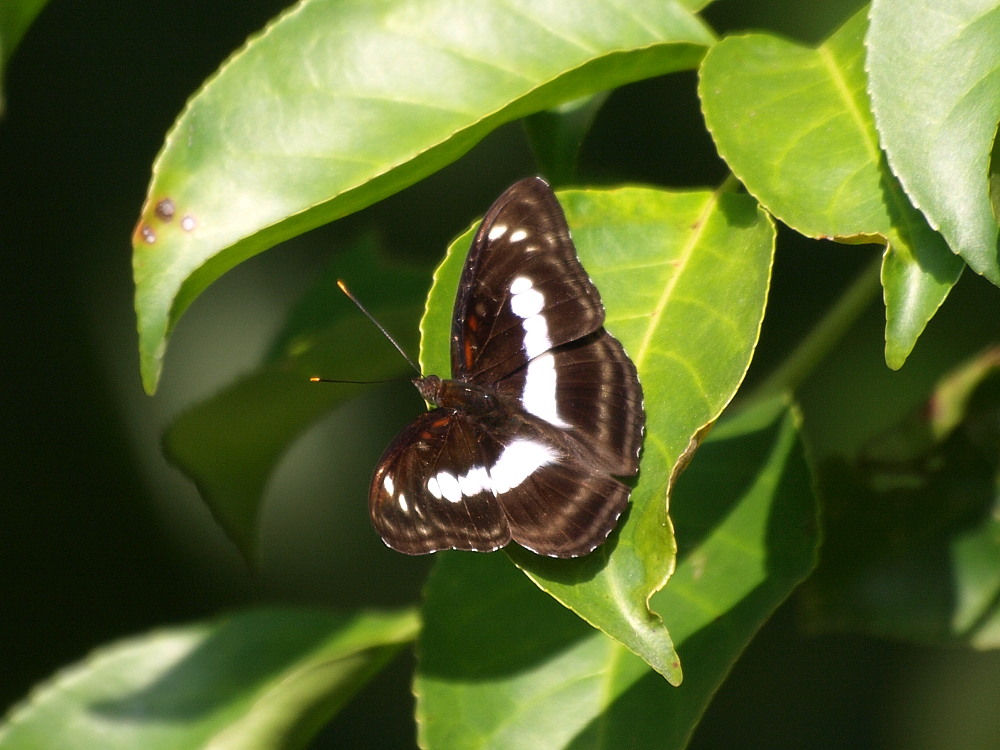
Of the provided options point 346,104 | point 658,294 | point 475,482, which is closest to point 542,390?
point 475,482

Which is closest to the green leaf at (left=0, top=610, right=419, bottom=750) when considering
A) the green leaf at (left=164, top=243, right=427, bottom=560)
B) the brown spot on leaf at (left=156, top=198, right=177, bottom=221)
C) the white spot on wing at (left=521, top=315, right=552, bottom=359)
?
the green leaf at (left=164, top=243, right=427, bottom=560)

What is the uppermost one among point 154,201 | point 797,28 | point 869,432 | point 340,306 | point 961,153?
point 154,201

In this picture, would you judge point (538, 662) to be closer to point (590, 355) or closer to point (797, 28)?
point (590, 355)

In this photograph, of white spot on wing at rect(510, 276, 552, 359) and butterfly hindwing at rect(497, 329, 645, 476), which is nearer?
butterfly hindwing at rect(497, 329, 645, 476)

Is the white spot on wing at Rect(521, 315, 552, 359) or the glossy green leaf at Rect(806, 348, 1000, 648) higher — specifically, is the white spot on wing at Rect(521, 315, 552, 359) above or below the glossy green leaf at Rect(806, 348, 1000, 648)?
above

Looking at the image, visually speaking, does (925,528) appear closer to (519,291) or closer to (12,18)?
(519,291)

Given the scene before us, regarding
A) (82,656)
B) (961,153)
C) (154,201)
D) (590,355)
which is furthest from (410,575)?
(961,153)

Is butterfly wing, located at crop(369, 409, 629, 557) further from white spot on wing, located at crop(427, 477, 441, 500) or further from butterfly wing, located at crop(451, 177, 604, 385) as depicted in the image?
butterfly wing, located at crop(451, 177, 604, 385)
